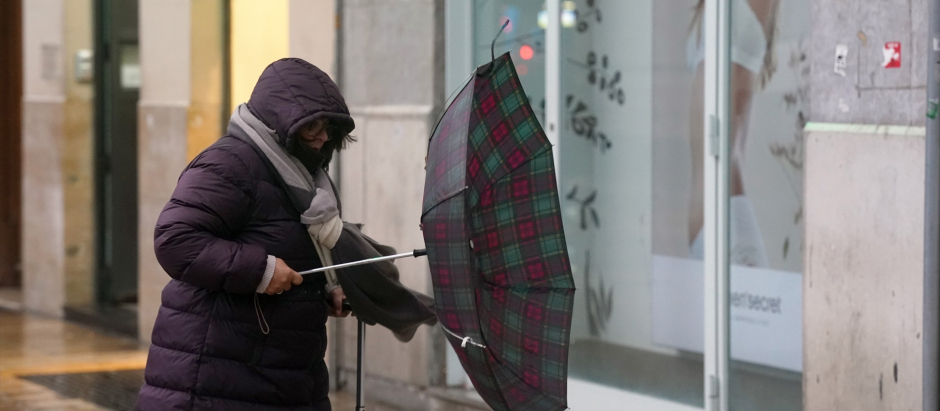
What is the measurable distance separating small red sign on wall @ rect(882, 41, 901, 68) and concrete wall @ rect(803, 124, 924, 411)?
0.80 ft

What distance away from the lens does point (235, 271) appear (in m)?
3.87

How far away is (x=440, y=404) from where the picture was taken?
7520mm

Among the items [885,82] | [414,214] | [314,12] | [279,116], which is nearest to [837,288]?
[885,82]

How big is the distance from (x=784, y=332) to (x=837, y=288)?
916 millimetres

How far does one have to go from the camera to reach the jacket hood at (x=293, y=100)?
13.1 feet

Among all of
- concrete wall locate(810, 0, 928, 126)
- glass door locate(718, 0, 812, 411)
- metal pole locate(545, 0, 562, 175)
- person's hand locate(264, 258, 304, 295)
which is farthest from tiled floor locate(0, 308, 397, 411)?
person's hand locate(264, 258, 304, 295)

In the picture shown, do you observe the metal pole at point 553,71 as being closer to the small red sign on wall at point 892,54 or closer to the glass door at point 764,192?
the glass door at point 764,192

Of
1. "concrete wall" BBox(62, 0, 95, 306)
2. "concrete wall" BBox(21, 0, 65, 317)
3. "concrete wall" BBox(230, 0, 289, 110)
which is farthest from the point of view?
"concrete wall" BBox(21, 0, 65, 317)

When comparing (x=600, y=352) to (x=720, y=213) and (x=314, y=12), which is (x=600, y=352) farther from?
(x=314, y=12)

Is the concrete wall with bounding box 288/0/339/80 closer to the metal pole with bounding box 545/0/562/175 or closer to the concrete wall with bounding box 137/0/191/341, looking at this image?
the metal pole with bounding box 545/0/562/175

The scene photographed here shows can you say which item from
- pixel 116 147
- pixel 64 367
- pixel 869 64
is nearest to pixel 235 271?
pixel 869 64

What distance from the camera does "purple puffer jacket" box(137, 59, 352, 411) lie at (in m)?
3.89

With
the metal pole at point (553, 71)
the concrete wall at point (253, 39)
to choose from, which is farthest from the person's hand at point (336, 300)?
the concrete wall at point (253, 39)

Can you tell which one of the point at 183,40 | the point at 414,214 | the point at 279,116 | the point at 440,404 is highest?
the point at 183,40
